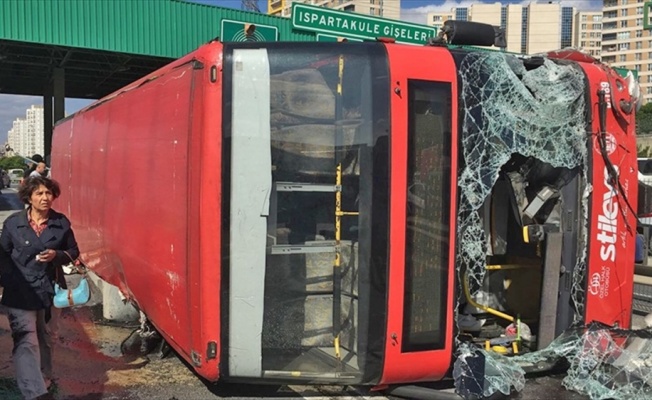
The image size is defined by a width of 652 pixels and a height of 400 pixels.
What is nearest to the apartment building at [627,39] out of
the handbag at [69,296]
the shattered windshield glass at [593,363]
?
the shattered windshield glass at [593,363]

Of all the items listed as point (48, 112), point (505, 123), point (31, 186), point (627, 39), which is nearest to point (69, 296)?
point (31, 186)

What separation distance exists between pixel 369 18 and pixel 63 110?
40.3 feet

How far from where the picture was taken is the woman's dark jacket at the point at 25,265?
3.68 metres

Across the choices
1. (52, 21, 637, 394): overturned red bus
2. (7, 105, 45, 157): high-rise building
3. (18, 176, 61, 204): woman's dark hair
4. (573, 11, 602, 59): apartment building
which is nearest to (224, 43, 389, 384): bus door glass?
(52, 21, 637, 394): overturned red bus

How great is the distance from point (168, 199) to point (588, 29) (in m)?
146

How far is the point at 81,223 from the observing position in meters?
6.78

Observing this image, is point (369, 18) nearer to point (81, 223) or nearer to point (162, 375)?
point (81, 223)

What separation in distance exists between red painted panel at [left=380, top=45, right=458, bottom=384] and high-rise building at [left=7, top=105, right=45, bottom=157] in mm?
141370

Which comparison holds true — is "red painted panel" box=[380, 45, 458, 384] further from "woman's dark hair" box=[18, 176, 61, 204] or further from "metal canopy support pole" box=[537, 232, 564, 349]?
"woman's dark hair" box=[18, 176, 61, 204]

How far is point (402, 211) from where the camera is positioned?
3.57m

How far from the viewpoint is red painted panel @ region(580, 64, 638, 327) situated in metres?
4.09

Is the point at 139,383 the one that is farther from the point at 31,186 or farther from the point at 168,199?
the point at 31,186

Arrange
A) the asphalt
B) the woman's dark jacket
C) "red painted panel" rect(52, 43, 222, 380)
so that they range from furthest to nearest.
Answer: the asphalt
the woman's dark jacket
"red painted panel" rect(52, 43, 222, 380)

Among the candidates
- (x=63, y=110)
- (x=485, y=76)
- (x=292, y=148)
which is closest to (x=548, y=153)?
(x=485, y=76)
